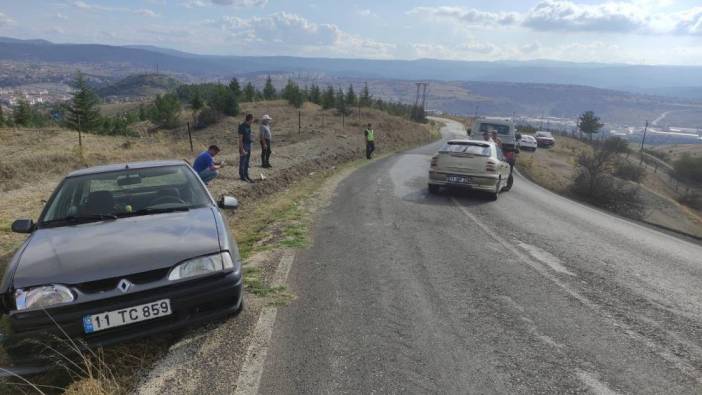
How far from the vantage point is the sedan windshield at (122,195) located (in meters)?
4.52

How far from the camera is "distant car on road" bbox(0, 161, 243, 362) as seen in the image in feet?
10.6

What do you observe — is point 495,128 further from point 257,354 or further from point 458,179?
point 257,354

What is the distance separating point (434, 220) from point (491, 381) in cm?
598

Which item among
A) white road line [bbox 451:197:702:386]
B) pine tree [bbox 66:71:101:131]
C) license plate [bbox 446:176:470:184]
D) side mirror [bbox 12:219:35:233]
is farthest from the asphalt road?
pine tree [bbox 66:71:101:131]

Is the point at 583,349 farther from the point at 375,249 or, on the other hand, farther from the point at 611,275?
the point at 375,249

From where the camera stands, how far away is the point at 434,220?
30.1 ft

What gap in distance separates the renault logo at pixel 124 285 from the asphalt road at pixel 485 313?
123 cm

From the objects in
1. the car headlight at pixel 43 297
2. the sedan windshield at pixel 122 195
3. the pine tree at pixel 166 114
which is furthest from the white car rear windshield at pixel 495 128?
the pine tree at pixel 166 114

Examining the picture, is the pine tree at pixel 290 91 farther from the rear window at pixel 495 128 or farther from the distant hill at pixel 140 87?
the distant hill at pixel 140 87

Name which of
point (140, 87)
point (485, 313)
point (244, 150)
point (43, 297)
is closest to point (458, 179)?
point (244, 150)

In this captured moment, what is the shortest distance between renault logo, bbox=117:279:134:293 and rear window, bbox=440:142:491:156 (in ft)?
32.6

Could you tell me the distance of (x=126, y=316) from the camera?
3.35 meters

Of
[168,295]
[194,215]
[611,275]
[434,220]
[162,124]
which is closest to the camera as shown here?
[168,295]

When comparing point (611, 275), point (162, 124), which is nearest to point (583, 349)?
point (611, 275)
